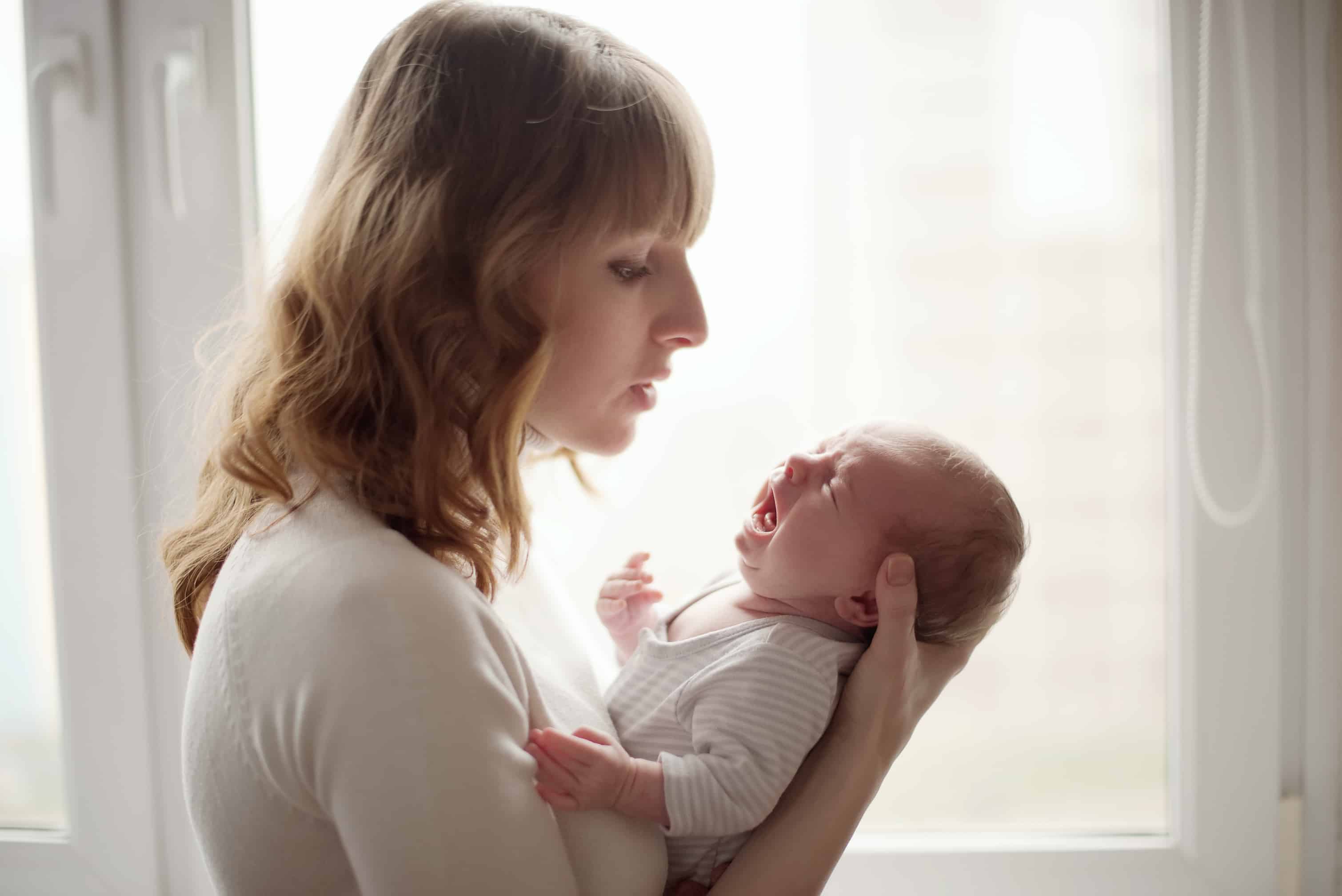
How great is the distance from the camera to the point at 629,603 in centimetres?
111

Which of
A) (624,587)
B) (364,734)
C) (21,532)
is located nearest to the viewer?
(364,734)

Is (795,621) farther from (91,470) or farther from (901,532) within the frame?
(91,470)

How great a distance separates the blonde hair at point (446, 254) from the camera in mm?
763

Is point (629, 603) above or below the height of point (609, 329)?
below

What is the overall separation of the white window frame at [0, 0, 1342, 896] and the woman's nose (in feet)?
2.29

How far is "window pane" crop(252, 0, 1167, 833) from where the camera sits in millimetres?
1214

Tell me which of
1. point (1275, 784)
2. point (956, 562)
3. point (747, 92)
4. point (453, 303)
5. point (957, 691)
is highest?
point (747, 92)

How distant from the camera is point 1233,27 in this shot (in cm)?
113

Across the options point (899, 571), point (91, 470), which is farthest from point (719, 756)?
point (91, 470)

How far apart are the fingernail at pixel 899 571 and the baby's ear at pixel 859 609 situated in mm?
55

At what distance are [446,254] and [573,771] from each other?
44cm

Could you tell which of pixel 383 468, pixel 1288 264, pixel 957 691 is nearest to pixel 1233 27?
pixel 1288 264

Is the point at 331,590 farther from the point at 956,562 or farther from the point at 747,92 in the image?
the point at 747,92

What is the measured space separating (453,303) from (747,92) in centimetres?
66
